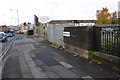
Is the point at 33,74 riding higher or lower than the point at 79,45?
lower

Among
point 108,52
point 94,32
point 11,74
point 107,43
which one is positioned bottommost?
point 11,74

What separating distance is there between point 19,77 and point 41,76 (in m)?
0.83

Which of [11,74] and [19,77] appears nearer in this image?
[19,77]

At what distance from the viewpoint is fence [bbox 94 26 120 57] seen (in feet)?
19.6

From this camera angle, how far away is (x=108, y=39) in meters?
6.54

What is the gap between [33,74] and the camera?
563 cm

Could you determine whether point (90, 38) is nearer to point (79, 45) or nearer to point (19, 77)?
point (79, 45)

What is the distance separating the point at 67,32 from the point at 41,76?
19.4ft

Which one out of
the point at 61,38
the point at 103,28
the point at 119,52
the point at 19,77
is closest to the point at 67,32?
the point at 61,38

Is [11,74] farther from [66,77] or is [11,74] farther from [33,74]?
[66,77]

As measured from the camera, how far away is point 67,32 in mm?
10797

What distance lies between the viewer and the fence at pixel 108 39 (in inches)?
236

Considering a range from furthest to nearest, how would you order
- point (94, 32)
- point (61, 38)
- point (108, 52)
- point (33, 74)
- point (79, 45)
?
point (61, 38), point (79, 45), point (94, 32), point (108, 52), point (33, 74)

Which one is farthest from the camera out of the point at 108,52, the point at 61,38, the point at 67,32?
the point at 61,38
